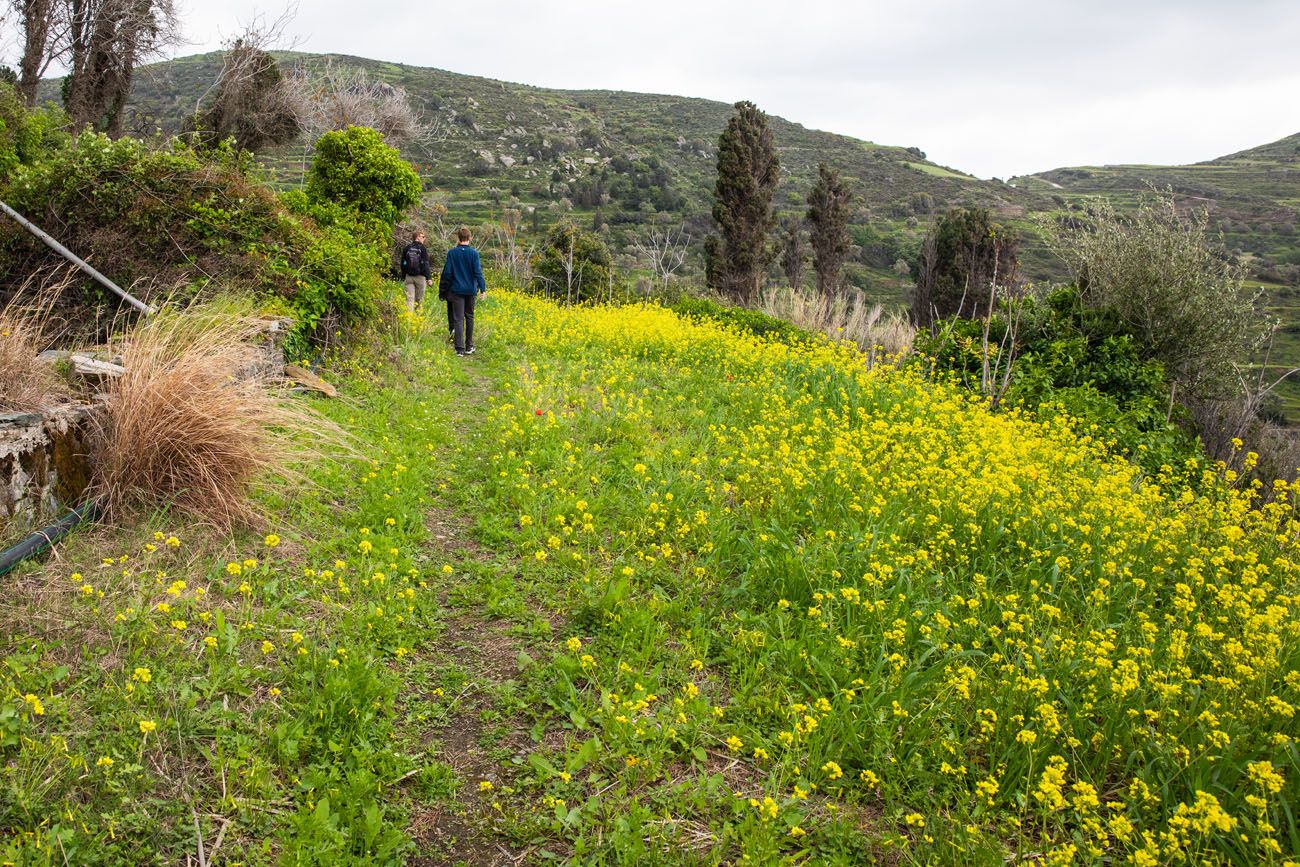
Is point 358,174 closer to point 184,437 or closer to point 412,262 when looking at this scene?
point 412,262

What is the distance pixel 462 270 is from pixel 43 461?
25.2 ft

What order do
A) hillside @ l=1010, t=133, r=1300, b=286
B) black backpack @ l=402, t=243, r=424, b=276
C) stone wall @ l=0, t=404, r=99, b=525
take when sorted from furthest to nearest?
1. hillside @ l=1010, t=133, r=1300, b=286
2. black backpack @ l=402, t=243, r=424, b=276
3. stone wall @ l=0, t=404, r=99, b=525

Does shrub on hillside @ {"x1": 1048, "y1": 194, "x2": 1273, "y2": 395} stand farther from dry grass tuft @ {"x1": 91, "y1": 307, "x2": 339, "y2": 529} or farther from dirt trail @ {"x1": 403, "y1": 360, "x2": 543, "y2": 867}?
dry grass tuft @ {"x1": 91, "y1": 307, "x2": 339, "y2": 529}

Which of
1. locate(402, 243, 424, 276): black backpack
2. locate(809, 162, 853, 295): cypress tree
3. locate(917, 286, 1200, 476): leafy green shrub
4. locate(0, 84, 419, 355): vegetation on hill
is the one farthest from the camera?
locate(809, 162, 853, 295): cypress tree

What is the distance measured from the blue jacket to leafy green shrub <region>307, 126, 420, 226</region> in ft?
7.58

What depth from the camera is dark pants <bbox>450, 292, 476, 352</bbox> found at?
440 inches

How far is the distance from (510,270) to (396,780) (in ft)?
80.9

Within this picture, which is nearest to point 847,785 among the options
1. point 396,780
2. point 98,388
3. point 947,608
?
point 947,608

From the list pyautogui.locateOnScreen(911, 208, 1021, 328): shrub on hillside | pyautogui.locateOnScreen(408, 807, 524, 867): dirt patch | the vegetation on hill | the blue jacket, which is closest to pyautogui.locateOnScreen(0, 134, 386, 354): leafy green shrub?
the vegetation on hill

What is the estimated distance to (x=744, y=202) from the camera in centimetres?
2891

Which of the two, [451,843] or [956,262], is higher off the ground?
[956,262]

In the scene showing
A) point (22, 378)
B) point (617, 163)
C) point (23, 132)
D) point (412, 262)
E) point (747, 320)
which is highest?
point (617, 163)

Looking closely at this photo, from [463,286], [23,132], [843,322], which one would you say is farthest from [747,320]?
[23,132]

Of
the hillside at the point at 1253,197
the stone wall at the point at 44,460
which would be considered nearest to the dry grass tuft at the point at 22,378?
the stone wall at the point at 44,460
